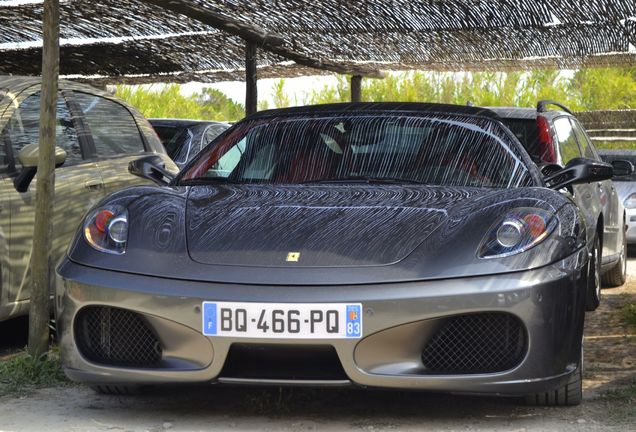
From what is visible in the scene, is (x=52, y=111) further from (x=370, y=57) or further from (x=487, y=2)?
(x=370, y=57)

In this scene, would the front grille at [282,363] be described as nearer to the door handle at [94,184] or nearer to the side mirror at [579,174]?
the side mirror at [579,174]

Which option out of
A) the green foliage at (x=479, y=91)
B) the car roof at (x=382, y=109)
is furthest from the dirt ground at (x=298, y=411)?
the green foliage at (x=479, y=91)

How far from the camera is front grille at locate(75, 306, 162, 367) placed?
467cm

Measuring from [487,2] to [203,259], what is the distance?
6071mm

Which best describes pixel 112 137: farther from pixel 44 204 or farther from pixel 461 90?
pixel 461 90

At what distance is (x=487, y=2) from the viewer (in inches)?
398

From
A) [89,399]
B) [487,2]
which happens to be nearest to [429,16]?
[487,2]

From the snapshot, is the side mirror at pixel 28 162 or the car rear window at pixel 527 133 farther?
the car rear window at pixel 527 133

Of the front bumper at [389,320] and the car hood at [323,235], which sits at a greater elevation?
the car hood at [323,235]

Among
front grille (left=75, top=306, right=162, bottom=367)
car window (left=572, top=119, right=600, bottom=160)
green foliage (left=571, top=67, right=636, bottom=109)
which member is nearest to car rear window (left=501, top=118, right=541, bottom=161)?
car window (left=572, top=119, right=600, bottom=160)

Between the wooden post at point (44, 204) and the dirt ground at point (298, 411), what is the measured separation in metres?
0.47

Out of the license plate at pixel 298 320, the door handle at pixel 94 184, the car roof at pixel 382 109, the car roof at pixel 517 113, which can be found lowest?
the license plate at pixel 298 320

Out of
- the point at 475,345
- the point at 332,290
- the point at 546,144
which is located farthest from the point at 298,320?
the point at 546,144

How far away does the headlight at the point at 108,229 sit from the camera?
484 centimetres
